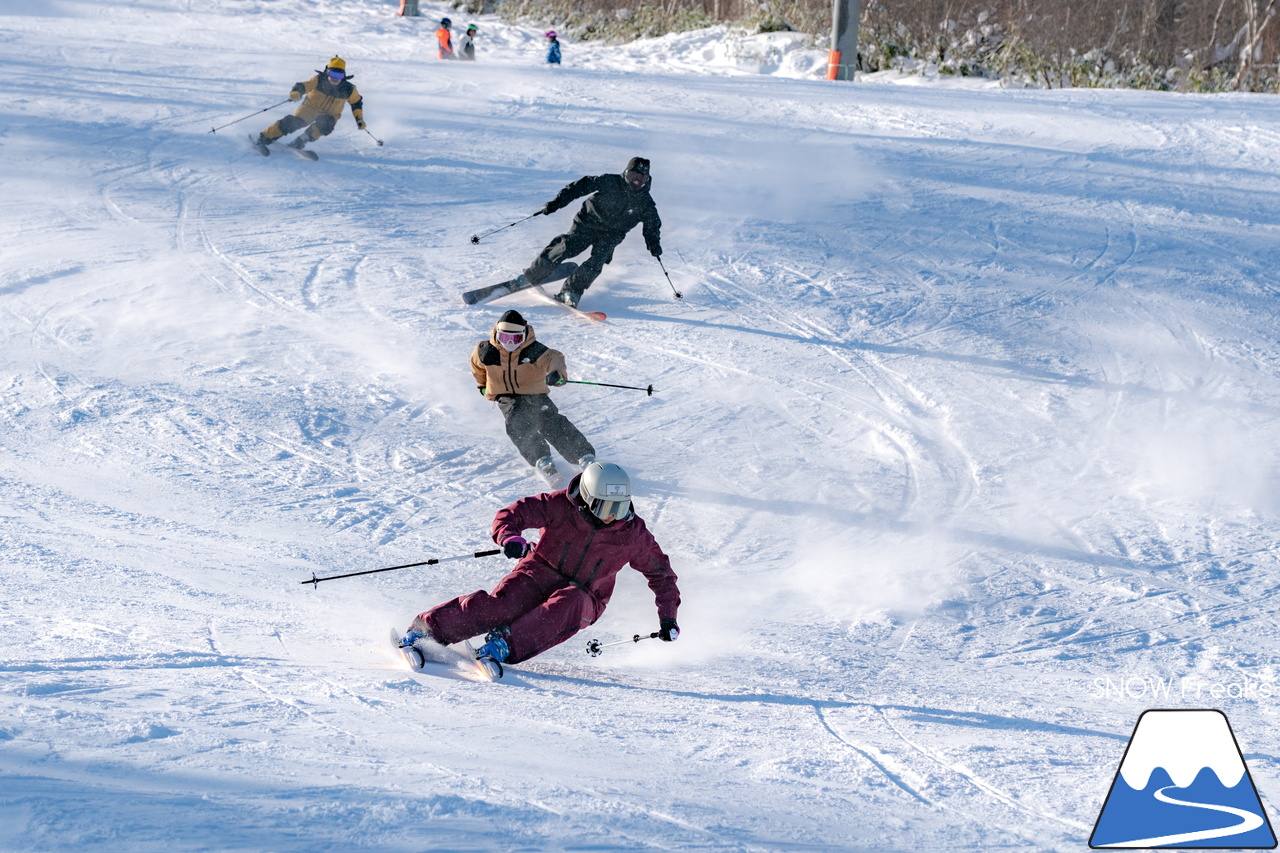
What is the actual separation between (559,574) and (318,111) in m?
9.81

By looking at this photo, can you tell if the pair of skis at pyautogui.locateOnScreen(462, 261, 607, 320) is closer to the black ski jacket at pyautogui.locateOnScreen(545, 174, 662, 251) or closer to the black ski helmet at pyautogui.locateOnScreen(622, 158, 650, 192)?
the black ski jacket at pyautogui.locateOnScreen(545, 174, 662, 251)

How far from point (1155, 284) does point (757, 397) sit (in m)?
4.58

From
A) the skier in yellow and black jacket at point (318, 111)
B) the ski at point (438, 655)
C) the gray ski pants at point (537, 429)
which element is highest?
the skier in yellow and black jacket at point (318, 111)

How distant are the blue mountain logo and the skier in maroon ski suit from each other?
2.02 meters

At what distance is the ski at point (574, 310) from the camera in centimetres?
993

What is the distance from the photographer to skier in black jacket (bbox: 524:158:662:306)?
31.7 feet

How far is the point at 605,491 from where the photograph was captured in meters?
5.21

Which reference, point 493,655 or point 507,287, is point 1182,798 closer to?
point 493,655

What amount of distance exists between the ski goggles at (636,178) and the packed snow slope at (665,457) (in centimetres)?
118

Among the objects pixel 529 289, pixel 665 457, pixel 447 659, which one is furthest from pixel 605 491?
pixel 529 289

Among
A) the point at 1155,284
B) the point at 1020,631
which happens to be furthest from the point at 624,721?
the point at 1155,284

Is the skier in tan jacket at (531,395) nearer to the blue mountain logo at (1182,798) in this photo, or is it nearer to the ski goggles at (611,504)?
the ski goggles at (611,504)

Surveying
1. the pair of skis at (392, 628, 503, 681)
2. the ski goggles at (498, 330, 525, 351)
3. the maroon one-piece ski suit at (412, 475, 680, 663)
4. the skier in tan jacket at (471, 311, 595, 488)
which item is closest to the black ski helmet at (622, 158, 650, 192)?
the skier in tan jacket at (471, 311, 595, 488)

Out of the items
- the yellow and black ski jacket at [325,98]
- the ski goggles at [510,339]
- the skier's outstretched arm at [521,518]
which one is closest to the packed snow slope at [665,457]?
the yellow and black ski jacket at [325,98]
